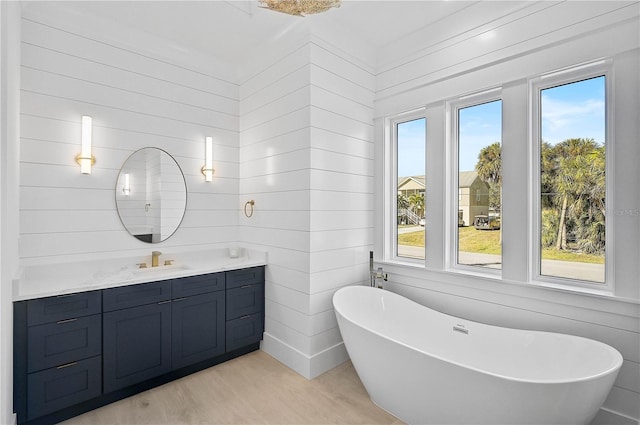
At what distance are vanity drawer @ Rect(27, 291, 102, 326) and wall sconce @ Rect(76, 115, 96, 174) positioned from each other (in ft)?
3.37

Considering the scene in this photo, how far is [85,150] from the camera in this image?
250 centimetres

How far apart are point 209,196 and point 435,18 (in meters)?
2.61

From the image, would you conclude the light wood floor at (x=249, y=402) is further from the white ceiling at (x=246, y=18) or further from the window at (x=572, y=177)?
the white ceiling at (x=246, y=18)

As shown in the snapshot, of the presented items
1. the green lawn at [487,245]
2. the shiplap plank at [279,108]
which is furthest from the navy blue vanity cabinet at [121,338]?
the green lawn at [487,245]

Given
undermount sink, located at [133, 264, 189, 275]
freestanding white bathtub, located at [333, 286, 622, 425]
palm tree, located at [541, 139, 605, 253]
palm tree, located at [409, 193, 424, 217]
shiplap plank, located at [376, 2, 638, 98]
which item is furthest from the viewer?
palm tree, located at [409, 193, 424, 217]

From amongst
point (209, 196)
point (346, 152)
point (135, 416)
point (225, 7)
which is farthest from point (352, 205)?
point (135, 416)

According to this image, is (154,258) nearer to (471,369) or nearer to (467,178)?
(471,369)

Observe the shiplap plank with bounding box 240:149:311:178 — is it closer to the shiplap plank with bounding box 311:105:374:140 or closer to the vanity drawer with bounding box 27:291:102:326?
the shiplap plank with bounding box 311:105:374:140

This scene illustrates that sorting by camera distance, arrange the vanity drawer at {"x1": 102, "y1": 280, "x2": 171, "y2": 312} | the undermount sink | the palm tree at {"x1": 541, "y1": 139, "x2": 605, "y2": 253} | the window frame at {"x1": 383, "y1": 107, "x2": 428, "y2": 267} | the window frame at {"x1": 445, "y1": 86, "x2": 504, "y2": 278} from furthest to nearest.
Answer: the window frame at {"x1": 383, "y1": 107, "x2": 428, "y2": 267}, the window frame at {"x1": 445, "y1": 86, "x2": 504, "y2": 278}, the undermount sink, the vanity drawer at {"x1": 102, "y1": 280, "x2": 171, "y2": 312}, the palm tree at {"x1": 541, "y1": 139, "x2": 605, "y2": 253}

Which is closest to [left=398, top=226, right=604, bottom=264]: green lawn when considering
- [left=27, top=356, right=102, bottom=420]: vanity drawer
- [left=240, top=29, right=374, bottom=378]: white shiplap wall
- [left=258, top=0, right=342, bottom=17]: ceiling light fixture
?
[left=240, top=29, right=374, bottom=378]: white shiplap wall

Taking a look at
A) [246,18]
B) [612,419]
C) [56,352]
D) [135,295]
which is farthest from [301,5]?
[612,419]

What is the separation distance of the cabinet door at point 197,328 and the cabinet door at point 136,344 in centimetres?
7

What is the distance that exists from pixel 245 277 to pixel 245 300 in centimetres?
22

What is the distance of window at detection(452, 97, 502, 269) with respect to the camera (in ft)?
8.14
